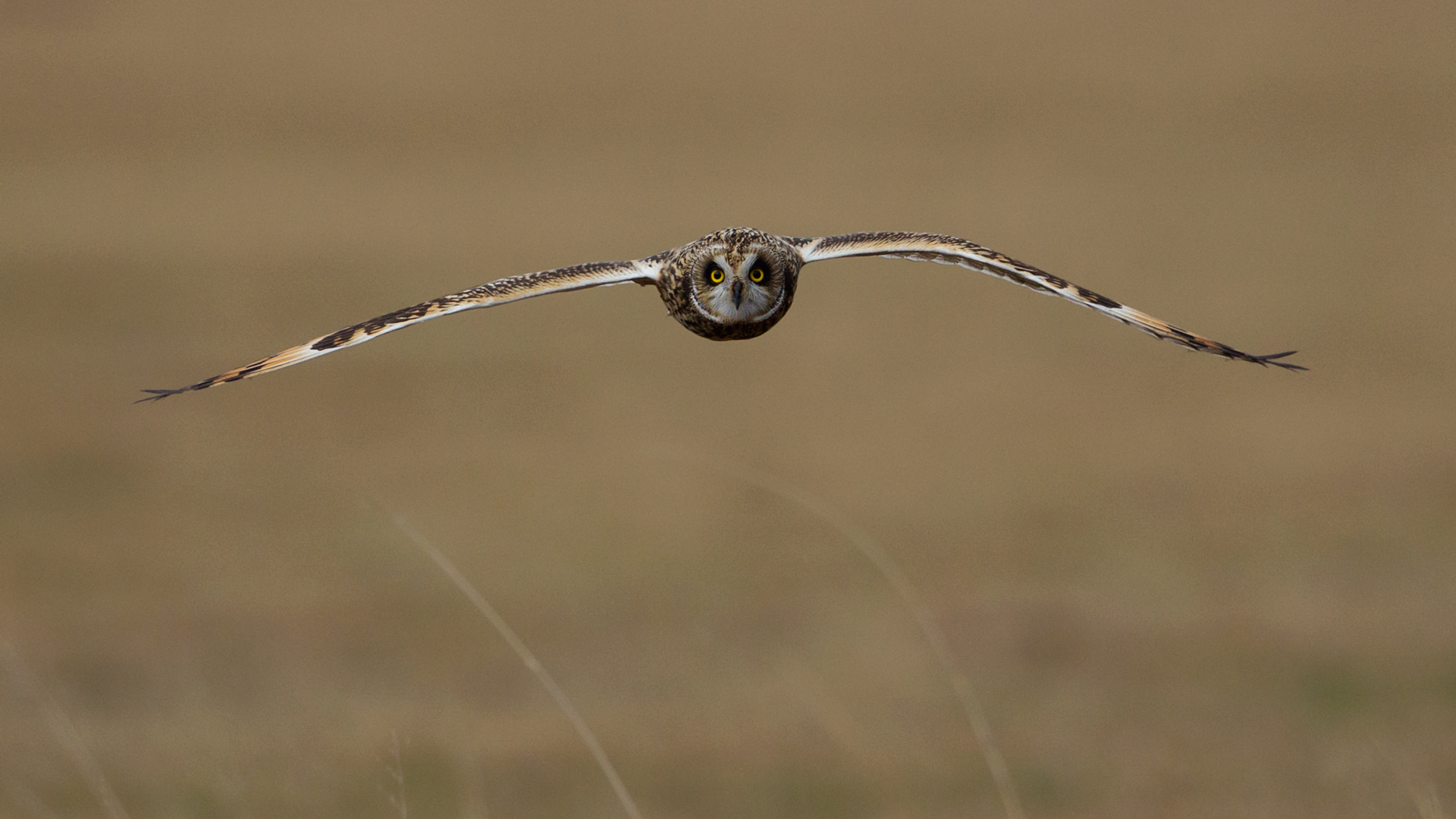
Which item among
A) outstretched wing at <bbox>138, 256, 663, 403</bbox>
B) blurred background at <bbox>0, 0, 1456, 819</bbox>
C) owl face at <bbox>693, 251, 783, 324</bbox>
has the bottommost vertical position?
outstretched wing at <bbox>138, 256, 663, 403</bbox>

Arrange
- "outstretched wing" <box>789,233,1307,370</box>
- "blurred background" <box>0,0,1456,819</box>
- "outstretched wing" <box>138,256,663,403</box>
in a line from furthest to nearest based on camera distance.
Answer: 1. "blurred background" <box>0,0,1456,819</box>
2. "outstretched wing" <box>789,233,1307,370</box>
3. "outstretched wing" <box>138,256,663,403</box>

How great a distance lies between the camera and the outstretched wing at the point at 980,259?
13.3 feet

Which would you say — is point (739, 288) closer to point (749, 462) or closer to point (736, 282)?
point (736, 282)

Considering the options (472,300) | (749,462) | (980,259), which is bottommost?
(472,300)

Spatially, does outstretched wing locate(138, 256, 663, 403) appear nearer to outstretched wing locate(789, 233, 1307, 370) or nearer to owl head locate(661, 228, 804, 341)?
owl head locate(661, 228, 804, 341)

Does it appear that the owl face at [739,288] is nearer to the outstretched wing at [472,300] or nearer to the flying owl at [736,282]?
the flying owl at [736,282]

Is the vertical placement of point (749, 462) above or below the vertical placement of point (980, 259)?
above

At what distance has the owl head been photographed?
13.3ft

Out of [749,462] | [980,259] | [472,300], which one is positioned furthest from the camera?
[749,462]

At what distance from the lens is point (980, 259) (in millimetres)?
4230

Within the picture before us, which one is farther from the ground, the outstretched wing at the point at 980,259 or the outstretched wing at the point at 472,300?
the outstretched wing at the point at 980,259

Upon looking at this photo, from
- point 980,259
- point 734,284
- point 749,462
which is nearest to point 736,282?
point 734,284

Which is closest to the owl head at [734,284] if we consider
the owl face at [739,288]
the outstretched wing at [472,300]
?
the owl face at [739,288]

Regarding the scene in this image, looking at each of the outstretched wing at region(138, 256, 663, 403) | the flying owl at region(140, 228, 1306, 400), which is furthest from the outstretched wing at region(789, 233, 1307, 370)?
the outstretched wing at region(138, 256, 663, 403)
